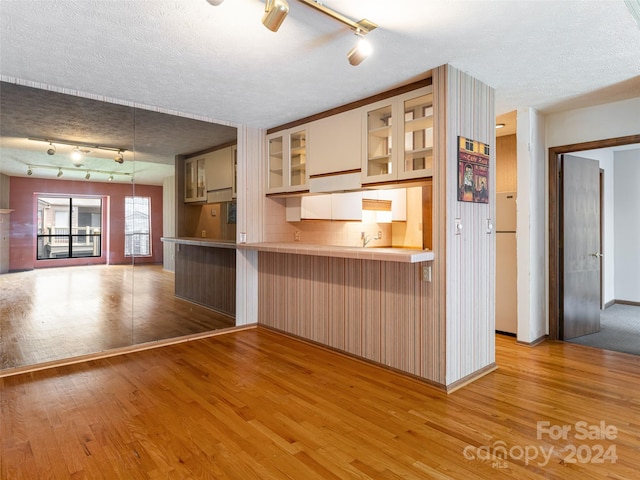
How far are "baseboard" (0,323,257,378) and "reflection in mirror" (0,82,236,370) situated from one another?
44mm

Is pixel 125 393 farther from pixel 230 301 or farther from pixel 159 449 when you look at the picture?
pixel 230 301

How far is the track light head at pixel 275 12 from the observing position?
72.2 inches

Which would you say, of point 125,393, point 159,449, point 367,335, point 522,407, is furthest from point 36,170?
point 522,407

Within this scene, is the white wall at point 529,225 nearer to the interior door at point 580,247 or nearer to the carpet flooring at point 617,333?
the interior door at point 580,247

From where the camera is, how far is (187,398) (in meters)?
2.82

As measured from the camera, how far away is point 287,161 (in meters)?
4.47

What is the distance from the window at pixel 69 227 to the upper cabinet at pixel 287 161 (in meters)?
1.91

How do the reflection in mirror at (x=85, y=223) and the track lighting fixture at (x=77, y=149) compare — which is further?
A: the track lighting fixture at (x=77, y=149)

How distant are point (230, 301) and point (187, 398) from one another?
6.29 ft

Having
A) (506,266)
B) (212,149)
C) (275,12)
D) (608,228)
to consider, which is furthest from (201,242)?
(608,228)

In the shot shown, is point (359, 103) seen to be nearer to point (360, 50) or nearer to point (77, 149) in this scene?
point (360, 50)

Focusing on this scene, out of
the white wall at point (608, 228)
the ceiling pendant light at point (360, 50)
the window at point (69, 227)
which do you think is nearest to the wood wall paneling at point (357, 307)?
the ceiling pendant light at point (360, 50)

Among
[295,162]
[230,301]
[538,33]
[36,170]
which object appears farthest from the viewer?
[230,301]

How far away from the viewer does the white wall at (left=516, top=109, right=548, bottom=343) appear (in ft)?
13.4
